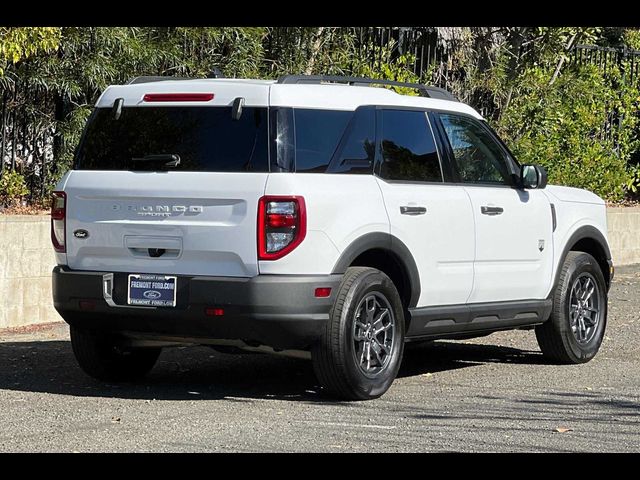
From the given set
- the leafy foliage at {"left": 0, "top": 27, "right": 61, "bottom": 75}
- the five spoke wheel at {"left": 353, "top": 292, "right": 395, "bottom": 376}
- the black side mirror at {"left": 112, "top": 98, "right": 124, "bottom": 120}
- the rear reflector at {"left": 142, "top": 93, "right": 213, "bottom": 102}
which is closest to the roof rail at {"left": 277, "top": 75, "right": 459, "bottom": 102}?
the rear reflector at {"left": 142, "top": 93, "right": 213, "bottom": 102}

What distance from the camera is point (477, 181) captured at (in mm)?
10078

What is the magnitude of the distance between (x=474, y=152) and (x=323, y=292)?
2.13 meters

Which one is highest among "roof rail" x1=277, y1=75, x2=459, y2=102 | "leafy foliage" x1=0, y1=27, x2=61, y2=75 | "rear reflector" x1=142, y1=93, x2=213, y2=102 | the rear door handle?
"leafy foliage" x1=0, y1=27, x2=61, y2=75

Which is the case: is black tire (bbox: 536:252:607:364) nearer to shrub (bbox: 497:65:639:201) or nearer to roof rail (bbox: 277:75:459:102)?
roof rail (bbox: 277:75:459:102)

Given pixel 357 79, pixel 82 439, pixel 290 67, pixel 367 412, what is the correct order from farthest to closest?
pixel 290 67, pixel 357 79, pixel 367 412, pixel 82 439

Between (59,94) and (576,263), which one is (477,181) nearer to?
(576,263)

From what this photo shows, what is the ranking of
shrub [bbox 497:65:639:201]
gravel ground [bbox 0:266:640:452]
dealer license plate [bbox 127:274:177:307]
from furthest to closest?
shrub [bbox 497:65:639:201], dealer license plate [bbox 127:274:177:307], gravel ground [bbox 0:266:640:452]

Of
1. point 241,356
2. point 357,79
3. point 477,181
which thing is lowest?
point 241,356

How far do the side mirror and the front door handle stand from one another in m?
0.38

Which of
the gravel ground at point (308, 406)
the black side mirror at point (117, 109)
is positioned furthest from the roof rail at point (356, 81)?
the gravel ground at point (308, 406)

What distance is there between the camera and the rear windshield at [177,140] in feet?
28.5

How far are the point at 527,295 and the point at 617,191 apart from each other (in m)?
10.2

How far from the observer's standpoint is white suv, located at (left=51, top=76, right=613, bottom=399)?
8508mm
